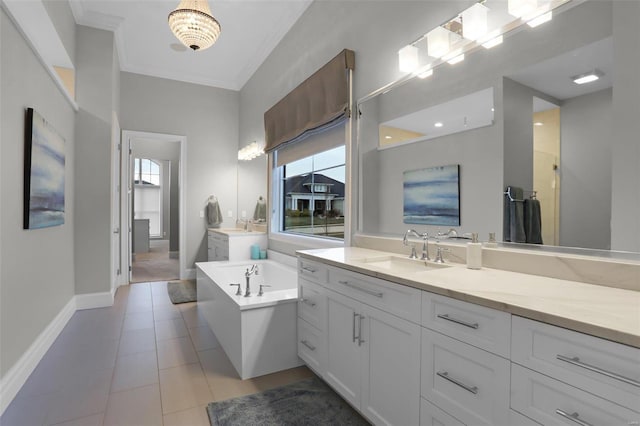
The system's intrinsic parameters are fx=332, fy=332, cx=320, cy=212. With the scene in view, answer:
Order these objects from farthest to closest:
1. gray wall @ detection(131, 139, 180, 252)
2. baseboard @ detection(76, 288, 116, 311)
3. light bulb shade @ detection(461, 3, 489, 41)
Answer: gray wall @ detection(131, 139, 180, 252), baseboard @ detection(76, 288, 116, 311), light bulb shade @ detection(461, 3, 489, 41)

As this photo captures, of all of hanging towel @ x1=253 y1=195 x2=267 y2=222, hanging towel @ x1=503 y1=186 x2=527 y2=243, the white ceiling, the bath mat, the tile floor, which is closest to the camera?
hanging towel @ x1=503 y1=186 x2=527 y2=243

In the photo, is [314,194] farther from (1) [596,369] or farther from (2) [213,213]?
(1) [596,369]

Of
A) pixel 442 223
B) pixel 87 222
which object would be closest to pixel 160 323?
pixel 87 222

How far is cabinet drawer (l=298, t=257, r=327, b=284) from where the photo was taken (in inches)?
80.5

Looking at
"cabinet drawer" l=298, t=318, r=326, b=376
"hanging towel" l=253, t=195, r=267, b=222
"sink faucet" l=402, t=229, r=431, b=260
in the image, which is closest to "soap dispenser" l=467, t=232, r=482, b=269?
"sink faucet" l=402, t=229, r=431, b=260

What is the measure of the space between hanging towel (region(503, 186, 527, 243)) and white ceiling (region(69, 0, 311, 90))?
9.80ft

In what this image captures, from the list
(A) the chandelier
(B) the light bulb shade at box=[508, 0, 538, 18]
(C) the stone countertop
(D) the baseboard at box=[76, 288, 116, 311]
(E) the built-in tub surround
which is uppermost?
(A) the chandelier

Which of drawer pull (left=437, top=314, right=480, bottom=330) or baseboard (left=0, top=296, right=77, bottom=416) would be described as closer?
drawer pull (left=437, top=314, right=480, bottom=330)

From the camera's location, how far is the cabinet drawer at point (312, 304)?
80.7 inches

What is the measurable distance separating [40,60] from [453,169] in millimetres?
2992

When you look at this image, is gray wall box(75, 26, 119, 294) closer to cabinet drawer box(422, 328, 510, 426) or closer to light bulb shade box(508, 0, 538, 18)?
cabinet drawer box(422, 328, 510, 426)

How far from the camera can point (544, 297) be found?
1.08 metres

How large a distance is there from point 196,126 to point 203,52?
128cm

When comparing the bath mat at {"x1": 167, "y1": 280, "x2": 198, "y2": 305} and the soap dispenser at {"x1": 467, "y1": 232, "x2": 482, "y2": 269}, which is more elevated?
the soap dispenser at {"x1": 467, "y1": 232, "x2": 482, "y2": 269}
